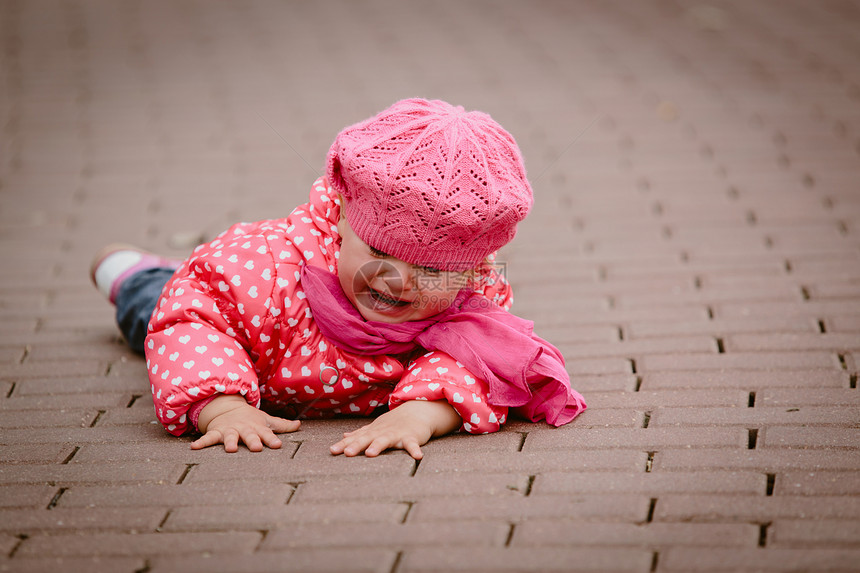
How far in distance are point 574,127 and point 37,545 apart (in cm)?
407

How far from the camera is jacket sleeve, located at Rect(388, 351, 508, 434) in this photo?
235 centimetres

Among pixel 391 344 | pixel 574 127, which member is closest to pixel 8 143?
pixel 574 127

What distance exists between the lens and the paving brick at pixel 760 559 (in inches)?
69.1

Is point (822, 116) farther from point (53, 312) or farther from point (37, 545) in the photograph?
point (37, 545)

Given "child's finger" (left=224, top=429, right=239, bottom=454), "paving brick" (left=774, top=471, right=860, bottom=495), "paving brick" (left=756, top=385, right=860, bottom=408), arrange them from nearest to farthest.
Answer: "paving brick" (left=774, top=471, right=860, bottom=495), "child's finger" (left=224, top=429, right=239, bottom=454), "paving brick" (left=756, top=385, right=860, bottom=408)

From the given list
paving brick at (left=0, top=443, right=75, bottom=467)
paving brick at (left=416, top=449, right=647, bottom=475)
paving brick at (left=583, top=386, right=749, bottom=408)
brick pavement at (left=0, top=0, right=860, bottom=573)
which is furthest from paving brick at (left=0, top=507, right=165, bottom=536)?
paving brick at (left=583, top=386, right=749, bottom=408)

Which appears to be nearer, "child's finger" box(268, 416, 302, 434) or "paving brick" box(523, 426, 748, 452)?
"paving brick" box(523, 426, 748, 452)

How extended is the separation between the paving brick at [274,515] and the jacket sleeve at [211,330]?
0.41m

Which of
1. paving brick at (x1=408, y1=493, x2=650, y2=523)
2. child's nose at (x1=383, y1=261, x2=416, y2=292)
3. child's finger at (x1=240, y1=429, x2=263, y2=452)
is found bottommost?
child's finger at (x1=240, y1=429, x2=263, y2=452)

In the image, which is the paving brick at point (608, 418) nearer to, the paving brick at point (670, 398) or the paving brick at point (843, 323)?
the paving brick at point (670, 398)

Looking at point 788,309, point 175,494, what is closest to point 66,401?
point 175,494

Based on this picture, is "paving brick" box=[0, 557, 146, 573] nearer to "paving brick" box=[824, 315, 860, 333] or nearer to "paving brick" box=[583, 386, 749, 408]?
"paving brick" box=[583, 386, 749, 408]

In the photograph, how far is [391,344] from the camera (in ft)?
8.04

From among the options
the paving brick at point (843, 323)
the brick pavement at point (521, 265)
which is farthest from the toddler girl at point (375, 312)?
the paving brick at point (843, 323)
